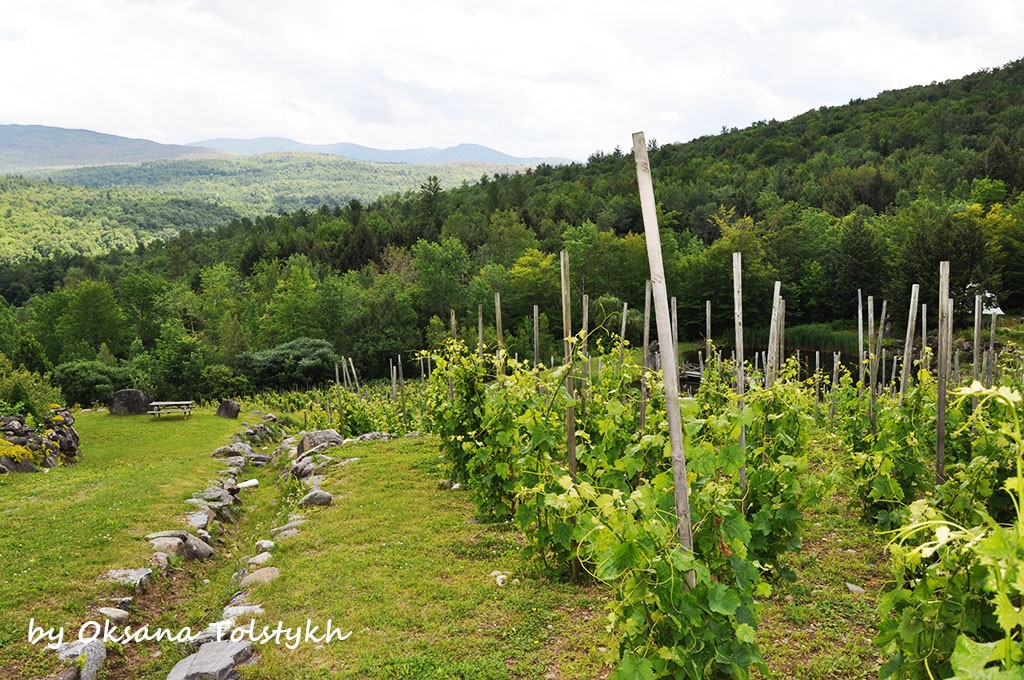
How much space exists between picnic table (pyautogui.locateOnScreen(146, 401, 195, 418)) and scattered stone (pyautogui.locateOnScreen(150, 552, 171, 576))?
18.4 meters

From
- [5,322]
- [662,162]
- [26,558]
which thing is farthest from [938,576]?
[662,162]

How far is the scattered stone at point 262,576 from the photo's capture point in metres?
6.90

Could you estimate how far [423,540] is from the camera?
785cm

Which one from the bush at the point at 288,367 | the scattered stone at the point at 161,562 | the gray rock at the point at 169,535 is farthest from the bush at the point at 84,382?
the scattered stone at the point at 161,562

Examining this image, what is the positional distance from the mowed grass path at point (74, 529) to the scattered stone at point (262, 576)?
4.77 ft

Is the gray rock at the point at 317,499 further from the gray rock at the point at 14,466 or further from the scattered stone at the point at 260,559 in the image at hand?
the gray rock at the point at 14,466

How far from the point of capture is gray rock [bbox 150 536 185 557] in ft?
27.1

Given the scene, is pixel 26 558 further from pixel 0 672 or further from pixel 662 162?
pixel 662 162

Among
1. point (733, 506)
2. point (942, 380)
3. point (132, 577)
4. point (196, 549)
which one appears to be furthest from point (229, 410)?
point (733, 506)

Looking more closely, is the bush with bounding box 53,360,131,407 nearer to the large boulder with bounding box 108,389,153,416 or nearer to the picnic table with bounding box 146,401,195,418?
the large boulder with bounding box 108,389,153,416

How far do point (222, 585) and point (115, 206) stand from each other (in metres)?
147

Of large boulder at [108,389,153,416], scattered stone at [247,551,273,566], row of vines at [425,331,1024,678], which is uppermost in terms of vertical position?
row of vines at [425,331,1024,678]

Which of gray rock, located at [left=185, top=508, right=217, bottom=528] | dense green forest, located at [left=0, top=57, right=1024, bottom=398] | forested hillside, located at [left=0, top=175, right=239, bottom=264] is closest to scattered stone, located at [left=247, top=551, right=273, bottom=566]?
gray rock, located at [left=185, top=508, right=217, bottom=528]

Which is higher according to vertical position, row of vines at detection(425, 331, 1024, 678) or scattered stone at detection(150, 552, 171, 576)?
row of vines at detection(425, 331, 1024, 678)
